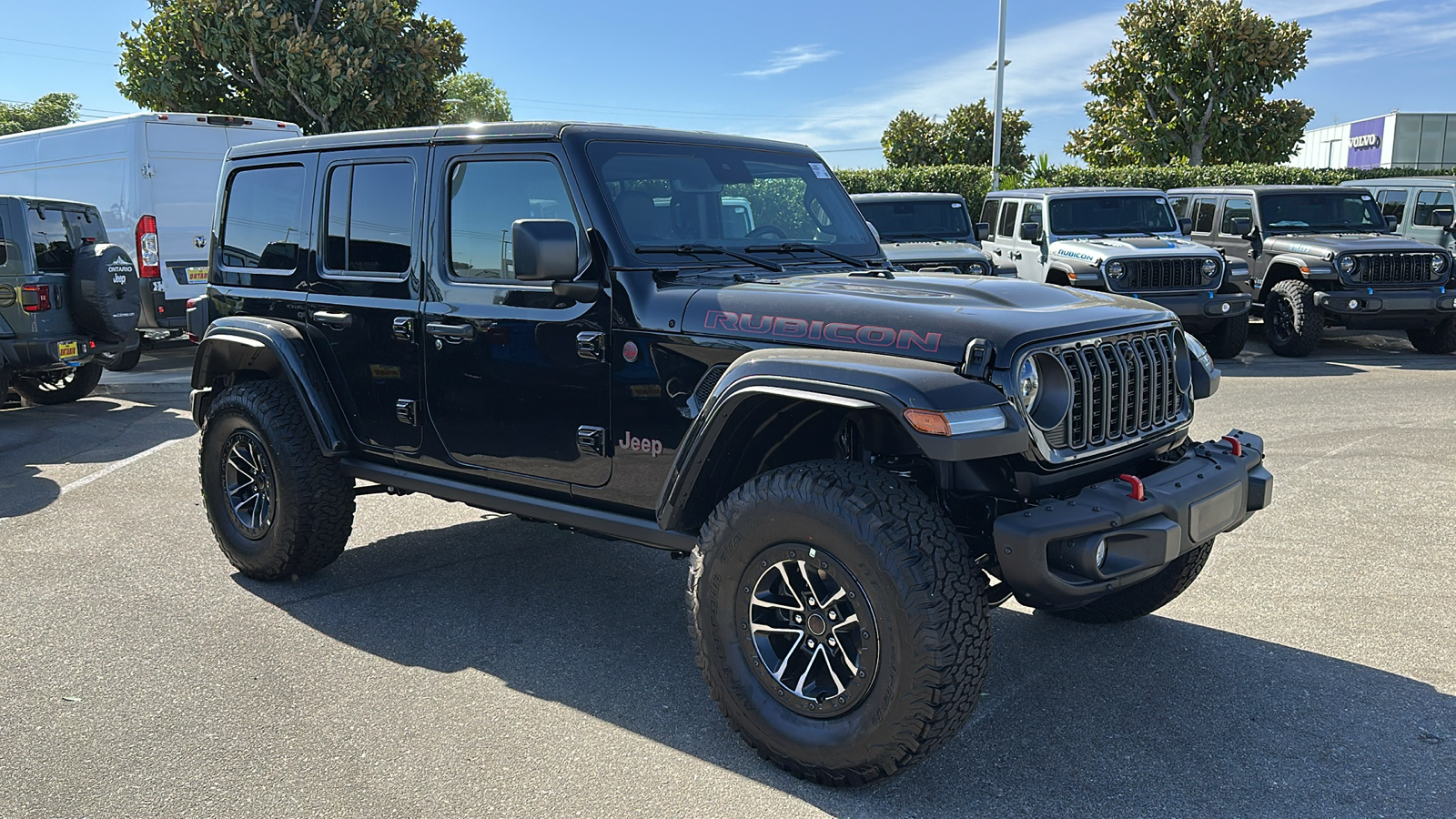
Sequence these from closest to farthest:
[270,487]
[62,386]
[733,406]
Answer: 1. [733,406]
2. [270,487]
3. [62,386]

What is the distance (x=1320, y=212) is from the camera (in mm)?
13391

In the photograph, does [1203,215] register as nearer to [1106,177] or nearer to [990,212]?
[990,212]

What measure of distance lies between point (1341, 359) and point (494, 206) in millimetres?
11444

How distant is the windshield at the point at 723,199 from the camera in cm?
406

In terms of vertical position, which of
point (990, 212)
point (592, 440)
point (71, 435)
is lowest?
point (71, 435)

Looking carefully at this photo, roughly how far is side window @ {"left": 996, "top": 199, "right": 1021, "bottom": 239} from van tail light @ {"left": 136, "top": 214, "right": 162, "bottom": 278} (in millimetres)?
10236

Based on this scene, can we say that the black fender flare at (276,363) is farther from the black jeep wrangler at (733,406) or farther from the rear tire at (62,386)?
the rear tire at (62,386)

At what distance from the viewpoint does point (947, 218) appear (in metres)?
13.9

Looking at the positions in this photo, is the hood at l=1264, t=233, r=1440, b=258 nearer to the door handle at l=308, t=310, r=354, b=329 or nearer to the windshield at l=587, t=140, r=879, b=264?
the windshield at l=587, t=140, r=879, b=264

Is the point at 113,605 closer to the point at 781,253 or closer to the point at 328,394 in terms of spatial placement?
the point at 328,394

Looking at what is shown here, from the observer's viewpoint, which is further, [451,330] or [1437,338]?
[1437,338]

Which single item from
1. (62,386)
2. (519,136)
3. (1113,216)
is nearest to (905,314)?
(519,136)

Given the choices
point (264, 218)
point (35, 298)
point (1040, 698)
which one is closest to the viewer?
point (1040, 698)

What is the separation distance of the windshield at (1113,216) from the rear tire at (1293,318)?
4.65 ft
